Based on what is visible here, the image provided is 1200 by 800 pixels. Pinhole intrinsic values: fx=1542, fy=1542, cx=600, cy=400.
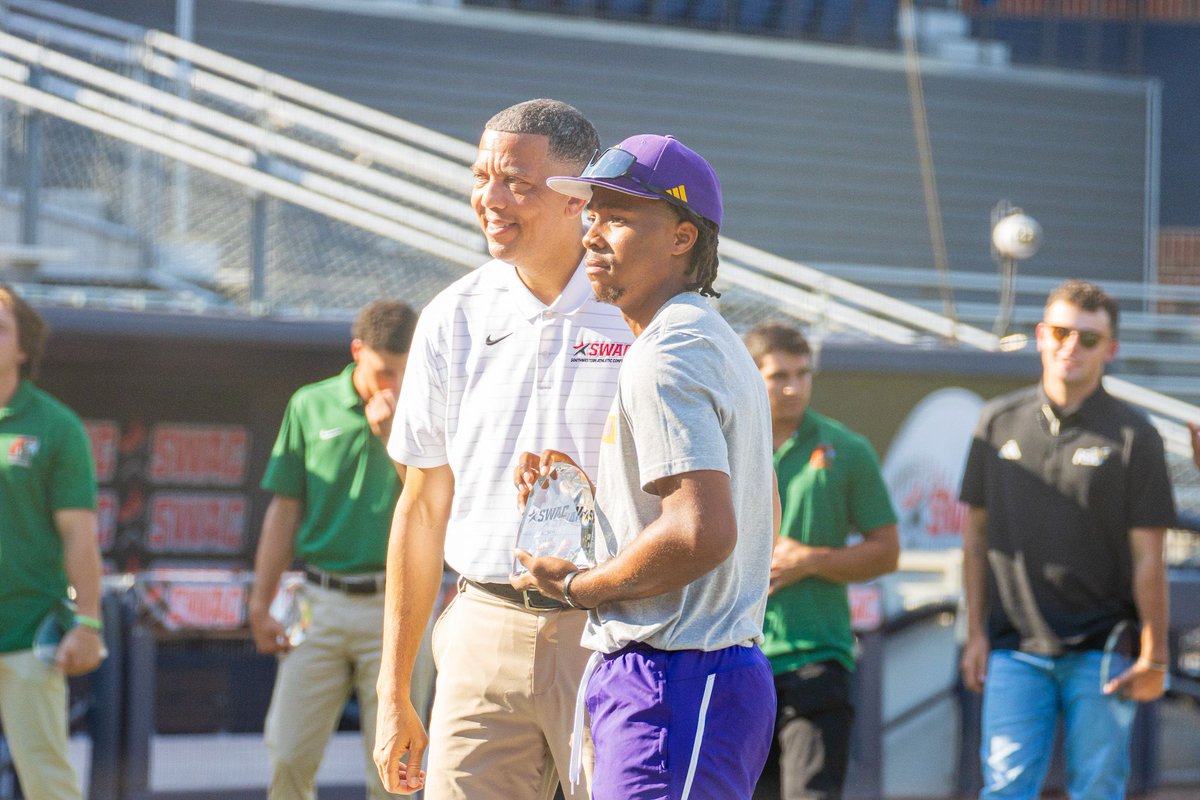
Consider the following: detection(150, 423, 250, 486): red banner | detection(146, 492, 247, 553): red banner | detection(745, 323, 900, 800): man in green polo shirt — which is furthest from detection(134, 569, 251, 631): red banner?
detection(745, 323, 900, 800): man in green polo shirt

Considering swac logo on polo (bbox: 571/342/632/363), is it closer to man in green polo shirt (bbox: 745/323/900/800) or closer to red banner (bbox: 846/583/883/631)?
man in green polo shirt (bbox: 745/323/900/800)

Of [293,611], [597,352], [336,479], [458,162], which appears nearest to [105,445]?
[293,611]

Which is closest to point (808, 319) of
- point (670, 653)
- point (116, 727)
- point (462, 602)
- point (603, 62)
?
point (116, 727)

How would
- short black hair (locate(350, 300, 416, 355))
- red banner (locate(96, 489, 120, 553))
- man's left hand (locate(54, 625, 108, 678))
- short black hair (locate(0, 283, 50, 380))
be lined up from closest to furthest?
man's left hand (locate(54, 625, 108, 678)) < short black hair (locate(0, 283, 50, 380)) < short black hair (locate(350, 300, 416, 355)) < red banner (locate(96, 489, 120, 553))

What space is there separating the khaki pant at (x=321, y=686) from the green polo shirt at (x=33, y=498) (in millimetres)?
873

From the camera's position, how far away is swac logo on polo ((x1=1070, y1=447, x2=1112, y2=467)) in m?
5.02

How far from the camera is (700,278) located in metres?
2.91

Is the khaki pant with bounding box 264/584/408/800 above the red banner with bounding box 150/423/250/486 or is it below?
below

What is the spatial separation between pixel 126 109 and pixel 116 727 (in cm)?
388

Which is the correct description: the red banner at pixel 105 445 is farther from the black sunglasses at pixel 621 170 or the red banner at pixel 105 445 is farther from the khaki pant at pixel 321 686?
the black sunglasses at pixel 621 170

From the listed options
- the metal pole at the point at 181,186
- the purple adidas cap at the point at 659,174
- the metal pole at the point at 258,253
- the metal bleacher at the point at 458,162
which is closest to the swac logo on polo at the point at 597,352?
the purple adidas cap at the point at 659,174

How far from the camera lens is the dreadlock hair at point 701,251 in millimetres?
2861

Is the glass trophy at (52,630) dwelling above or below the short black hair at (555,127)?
below

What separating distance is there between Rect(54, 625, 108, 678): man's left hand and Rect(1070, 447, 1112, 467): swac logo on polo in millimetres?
3250
